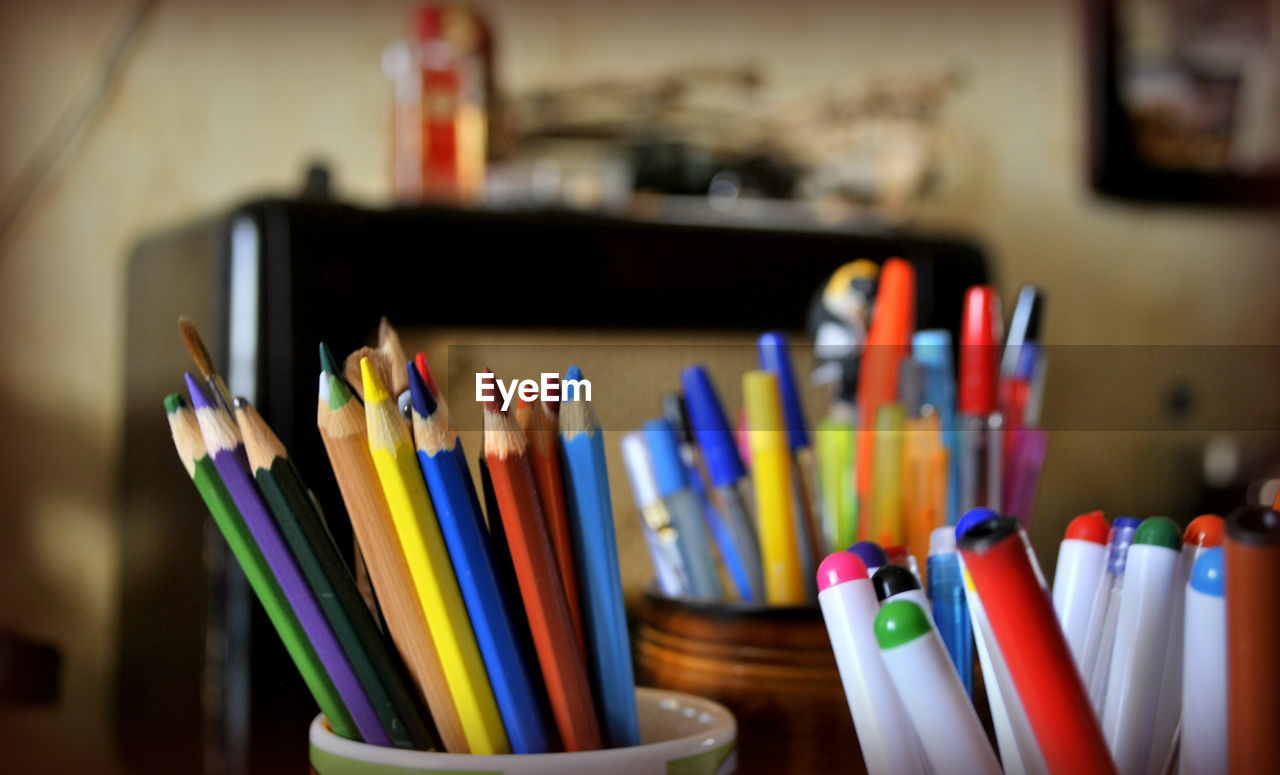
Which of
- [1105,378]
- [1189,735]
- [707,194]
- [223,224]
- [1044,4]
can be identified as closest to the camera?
[1189,735]

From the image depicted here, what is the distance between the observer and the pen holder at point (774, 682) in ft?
0.66

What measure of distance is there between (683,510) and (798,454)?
0.03 metres

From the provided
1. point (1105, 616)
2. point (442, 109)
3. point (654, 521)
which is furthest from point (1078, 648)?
point (442, 109)

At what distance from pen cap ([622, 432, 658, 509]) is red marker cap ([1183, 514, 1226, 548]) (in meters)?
0.13

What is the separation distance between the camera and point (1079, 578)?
17 centimetres

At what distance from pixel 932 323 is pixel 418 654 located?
1.16 ft

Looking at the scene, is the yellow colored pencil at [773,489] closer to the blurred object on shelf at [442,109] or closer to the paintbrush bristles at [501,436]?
the paintbrush bristles at [501,436]

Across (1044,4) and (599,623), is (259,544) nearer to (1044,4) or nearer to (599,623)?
(599,623)

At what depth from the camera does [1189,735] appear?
5.3 inches

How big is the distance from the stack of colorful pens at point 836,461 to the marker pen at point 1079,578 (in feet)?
0.17

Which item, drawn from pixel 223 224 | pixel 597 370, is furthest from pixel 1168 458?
pixel 223 224

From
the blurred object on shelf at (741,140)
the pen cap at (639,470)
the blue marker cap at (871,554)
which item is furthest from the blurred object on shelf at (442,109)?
the blue marker cap at (871,554)

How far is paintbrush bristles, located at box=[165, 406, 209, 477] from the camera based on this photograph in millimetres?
152

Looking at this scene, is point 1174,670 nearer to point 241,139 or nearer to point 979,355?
point 979,355
